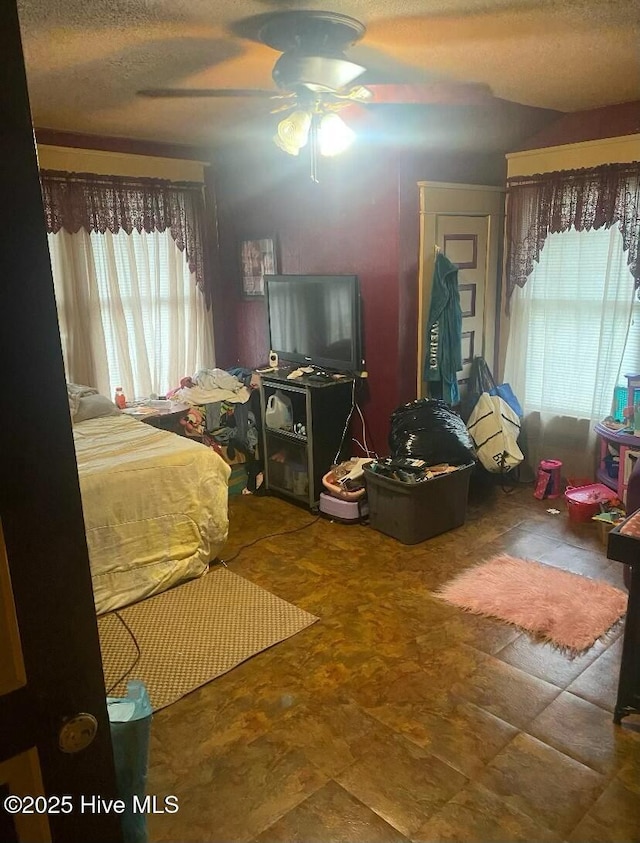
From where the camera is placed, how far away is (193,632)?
292 cm

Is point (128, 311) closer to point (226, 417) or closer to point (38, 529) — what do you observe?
point (226, 417)

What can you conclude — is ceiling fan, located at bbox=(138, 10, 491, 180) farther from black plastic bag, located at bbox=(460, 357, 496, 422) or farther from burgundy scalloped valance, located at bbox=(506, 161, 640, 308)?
black plastic bag, located at bbox=(460, 357, 496, 422)

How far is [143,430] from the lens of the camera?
3.81m

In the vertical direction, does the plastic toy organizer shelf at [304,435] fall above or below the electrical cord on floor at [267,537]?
above

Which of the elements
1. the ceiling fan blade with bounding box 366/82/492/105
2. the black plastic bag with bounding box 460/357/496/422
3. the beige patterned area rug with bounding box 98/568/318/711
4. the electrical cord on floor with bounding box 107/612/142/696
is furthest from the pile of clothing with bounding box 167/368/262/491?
the ceiling fan blade with bounding box 366/82/492/105

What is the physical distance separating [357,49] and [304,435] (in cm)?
232

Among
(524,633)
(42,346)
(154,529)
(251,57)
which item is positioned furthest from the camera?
(154,529)

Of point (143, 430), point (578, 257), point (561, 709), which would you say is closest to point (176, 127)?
point (143, 430)

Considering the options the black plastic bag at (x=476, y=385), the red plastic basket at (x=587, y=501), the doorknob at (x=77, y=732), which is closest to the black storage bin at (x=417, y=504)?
the red plastic basket at (x=587, y=501)

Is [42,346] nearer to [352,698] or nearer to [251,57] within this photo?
[352,698]

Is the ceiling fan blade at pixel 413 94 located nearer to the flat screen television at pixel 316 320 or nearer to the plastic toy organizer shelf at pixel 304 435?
the flat screen television at pixel 316 320

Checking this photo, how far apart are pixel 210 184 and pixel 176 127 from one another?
3.10 ft

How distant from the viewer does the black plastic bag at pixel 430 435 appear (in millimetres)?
3883

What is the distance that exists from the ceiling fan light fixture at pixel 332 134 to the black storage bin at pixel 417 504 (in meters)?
1.83
